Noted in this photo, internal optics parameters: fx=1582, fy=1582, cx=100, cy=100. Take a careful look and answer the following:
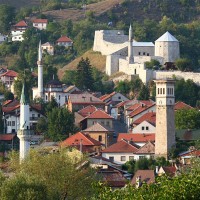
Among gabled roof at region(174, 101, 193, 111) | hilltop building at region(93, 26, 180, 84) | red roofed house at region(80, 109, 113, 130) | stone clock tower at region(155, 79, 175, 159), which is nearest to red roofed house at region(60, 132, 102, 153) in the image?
stone clock tower at region(155, 79, 175, 159)

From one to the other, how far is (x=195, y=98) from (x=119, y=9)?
41041mm

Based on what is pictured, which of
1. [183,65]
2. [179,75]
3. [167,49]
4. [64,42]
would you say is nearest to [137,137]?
[179,75]

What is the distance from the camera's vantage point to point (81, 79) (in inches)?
4336

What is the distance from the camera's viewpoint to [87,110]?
99562mm

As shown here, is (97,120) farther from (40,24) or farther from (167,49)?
(40,24)

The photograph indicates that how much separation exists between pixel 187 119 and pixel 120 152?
6.68 m

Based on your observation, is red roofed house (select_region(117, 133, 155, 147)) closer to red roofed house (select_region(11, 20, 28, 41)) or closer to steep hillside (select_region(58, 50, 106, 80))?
steep hillside (select_region(58, 50, 106, 80))

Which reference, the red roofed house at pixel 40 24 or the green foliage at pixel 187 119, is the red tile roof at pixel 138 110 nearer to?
the green foliage at pixel 187 119

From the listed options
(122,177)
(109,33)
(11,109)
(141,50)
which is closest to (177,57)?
(141,50)

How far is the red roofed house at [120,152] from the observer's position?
83.9m

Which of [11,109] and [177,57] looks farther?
[177,57]

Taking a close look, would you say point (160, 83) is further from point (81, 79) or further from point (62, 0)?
point (62, 0)

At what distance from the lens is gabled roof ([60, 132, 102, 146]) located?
86.3 metres

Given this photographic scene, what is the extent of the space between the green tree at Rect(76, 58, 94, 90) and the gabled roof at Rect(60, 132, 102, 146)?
66.7 ft
